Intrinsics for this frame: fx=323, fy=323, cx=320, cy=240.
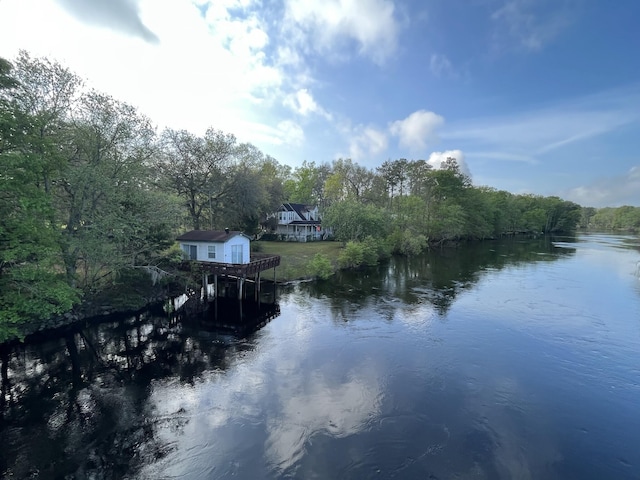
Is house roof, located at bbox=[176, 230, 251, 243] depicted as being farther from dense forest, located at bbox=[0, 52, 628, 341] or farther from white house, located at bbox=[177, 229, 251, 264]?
dense forest, located at bbox=[0, 52, 628, 341]

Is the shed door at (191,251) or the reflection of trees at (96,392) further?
the shed door at (191,251)

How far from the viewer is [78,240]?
1761cm

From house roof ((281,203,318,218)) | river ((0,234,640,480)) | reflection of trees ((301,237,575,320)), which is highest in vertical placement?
house roof ((281,203,318,218))

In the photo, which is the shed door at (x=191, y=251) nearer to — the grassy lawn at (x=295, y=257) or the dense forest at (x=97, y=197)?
the dense forest at (x=97, y=197)

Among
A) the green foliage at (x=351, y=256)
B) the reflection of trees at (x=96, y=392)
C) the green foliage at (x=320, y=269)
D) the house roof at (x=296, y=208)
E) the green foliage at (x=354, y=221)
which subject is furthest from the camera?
the house roof at (x=296, y=208)

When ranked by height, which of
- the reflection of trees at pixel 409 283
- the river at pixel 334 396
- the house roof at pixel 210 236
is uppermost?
the house roof at pixel 210 236

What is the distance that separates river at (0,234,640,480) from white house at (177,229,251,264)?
15.4ft

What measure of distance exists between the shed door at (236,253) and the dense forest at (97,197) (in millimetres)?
4096

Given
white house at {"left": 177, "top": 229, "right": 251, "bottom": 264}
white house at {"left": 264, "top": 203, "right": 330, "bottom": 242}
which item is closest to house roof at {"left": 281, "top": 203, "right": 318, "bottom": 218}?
white house at {"left": 264, "top": 203, "right": 330, "bottom": 242}

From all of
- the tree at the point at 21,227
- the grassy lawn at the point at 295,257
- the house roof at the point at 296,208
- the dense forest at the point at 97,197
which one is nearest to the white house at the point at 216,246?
the dense forest at the point at 97,197

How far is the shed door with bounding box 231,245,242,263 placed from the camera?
81.8ft

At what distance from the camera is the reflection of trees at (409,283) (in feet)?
77.3

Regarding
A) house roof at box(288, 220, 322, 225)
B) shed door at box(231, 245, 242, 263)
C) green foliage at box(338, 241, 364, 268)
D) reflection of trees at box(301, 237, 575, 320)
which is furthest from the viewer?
house roof at box(288, 220, 322, 225)

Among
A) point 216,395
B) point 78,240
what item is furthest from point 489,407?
point 78,240
